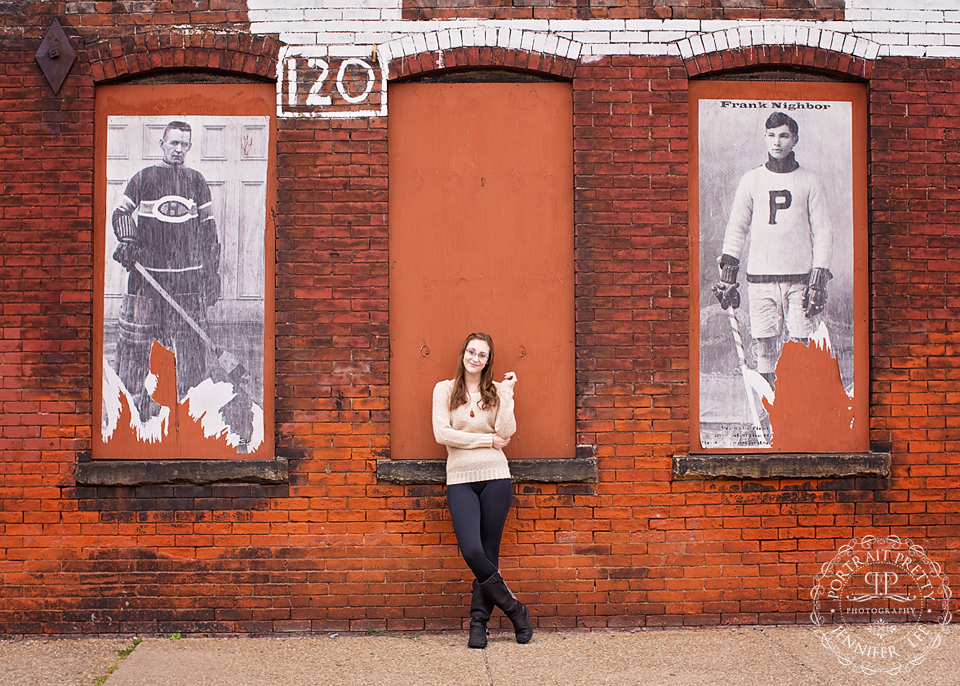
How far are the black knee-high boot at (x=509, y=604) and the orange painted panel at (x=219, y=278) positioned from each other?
5.66ft

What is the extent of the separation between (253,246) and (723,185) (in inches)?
127

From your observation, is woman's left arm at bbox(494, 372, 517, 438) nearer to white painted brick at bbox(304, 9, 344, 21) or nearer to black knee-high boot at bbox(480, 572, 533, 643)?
black knee-high boot at bbox(480, 572, 533, 643)

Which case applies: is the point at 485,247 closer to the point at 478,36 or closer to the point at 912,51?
the point at 478,36

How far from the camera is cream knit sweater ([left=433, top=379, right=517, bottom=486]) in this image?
4816mm

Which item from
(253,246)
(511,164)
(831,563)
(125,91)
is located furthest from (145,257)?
(831,563)

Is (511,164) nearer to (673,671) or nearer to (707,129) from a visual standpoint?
(707,129)

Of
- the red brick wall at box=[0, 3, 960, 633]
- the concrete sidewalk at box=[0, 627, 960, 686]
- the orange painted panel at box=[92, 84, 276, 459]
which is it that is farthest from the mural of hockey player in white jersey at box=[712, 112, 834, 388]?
the orange painted panel at box=[92, 84, 276, 459]

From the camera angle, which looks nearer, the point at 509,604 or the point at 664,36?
the point at 509,604

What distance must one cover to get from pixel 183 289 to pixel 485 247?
2.05 meters

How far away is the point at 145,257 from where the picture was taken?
536cm

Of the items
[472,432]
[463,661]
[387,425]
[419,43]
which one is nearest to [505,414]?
[472,432]

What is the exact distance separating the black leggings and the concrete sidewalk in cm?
55

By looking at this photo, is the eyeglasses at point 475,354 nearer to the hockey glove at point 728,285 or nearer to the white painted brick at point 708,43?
the hockey glove at point 728,285

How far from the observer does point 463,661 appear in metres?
4.62
